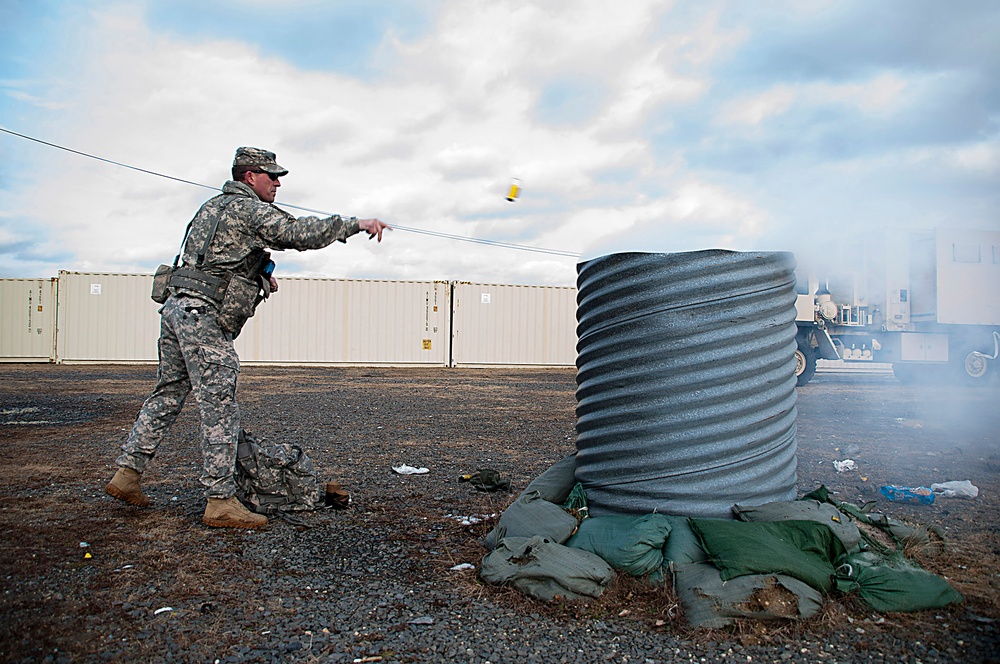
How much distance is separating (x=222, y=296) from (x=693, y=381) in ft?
7.55

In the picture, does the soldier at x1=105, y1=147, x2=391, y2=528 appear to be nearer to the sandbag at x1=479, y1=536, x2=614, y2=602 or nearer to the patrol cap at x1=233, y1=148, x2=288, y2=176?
the patrol cap at x1=233, y1=148, x2=288, y2=176

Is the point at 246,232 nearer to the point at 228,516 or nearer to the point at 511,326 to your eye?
the point at 228,516

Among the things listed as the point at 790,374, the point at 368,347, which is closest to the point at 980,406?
the point at 790,374

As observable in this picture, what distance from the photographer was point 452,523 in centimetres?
368

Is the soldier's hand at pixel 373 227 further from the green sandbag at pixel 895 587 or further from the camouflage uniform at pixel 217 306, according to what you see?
the green sandbag at pixel 895 587

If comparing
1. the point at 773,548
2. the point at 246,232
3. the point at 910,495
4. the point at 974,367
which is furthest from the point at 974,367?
the point at 246,232

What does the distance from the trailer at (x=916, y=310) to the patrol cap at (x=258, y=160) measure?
38.5 feet

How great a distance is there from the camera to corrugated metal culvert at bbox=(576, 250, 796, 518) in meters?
2.99

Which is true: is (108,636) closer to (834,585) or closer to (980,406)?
(834,585)

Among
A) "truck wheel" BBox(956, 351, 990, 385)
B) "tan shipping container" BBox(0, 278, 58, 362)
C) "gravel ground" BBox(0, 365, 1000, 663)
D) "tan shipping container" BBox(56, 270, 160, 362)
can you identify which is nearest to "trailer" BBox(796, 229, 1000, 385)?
"truck wheel" BBox(956, 351, 990, 385)

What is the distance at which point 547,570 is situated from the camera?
261 centimetres

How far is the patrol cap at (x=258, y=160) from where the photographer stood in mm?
3730

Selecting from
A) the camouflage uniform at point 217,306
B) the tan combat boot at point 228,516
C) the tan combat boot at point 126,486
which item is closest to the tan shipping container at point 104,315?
the tan combat boot at point 126,486

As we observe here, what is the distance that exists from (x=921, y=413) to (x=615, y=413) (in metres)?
8.38
